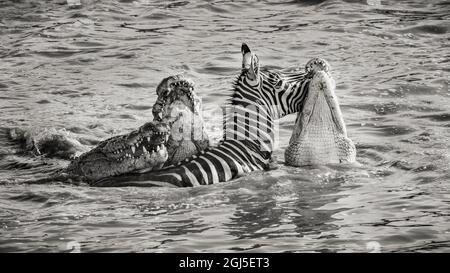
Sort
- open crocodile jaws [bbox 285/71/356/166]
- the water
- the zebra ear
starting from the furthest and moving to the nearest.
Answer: open crocodile jaws [bbox 285/71/356/166] < the zebra ear < the water

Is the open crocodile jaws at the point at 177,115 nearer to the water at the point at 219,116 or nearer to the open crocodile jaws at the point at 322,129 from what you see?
the water at the point at 219,116

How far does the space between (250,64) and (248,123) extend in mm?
670

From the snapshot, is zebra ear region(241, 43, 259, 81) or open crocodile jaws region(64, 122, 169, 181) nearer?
open crocodile jaws region(64, 122, 169, 181)

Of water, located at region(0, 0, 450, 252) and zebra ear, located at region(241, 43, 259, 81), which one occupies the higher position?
zebra ear, located at region(241, 43, 259, 81)

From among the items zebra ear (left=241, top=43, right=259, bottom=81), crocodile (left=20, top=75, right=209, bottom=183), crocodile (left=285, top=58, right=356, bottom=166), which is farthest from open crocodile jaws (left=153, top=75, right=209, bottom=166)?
crocodile (left=285, top=58, right=356, bottom=166)

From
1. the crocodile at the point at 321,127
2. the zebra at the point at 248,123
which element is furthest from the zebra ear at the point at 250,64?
the crocodile at the point at 321,127

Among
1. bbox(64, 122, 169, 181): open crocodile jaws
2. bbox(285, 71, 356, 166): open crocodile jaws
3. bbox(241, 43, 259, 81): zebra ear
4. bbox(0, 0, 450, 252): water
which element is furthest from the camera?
bbox(285, 71, 356, 166): open crocodile jaws

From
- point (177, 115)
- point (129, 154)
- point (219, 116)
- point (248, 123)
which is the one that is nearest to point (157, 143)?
point (129, 154)

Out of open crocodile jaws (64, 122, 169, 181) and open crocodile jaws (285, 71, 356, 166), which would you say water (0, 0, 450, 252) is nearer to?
open crocodile jaws (285, 71, 356, 166)

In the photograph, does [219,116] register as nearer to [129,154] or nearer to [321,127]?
[321,127]

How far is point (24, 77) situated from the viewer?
14.5m

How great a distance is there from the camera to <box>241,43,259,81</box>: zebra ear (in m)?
9.44
